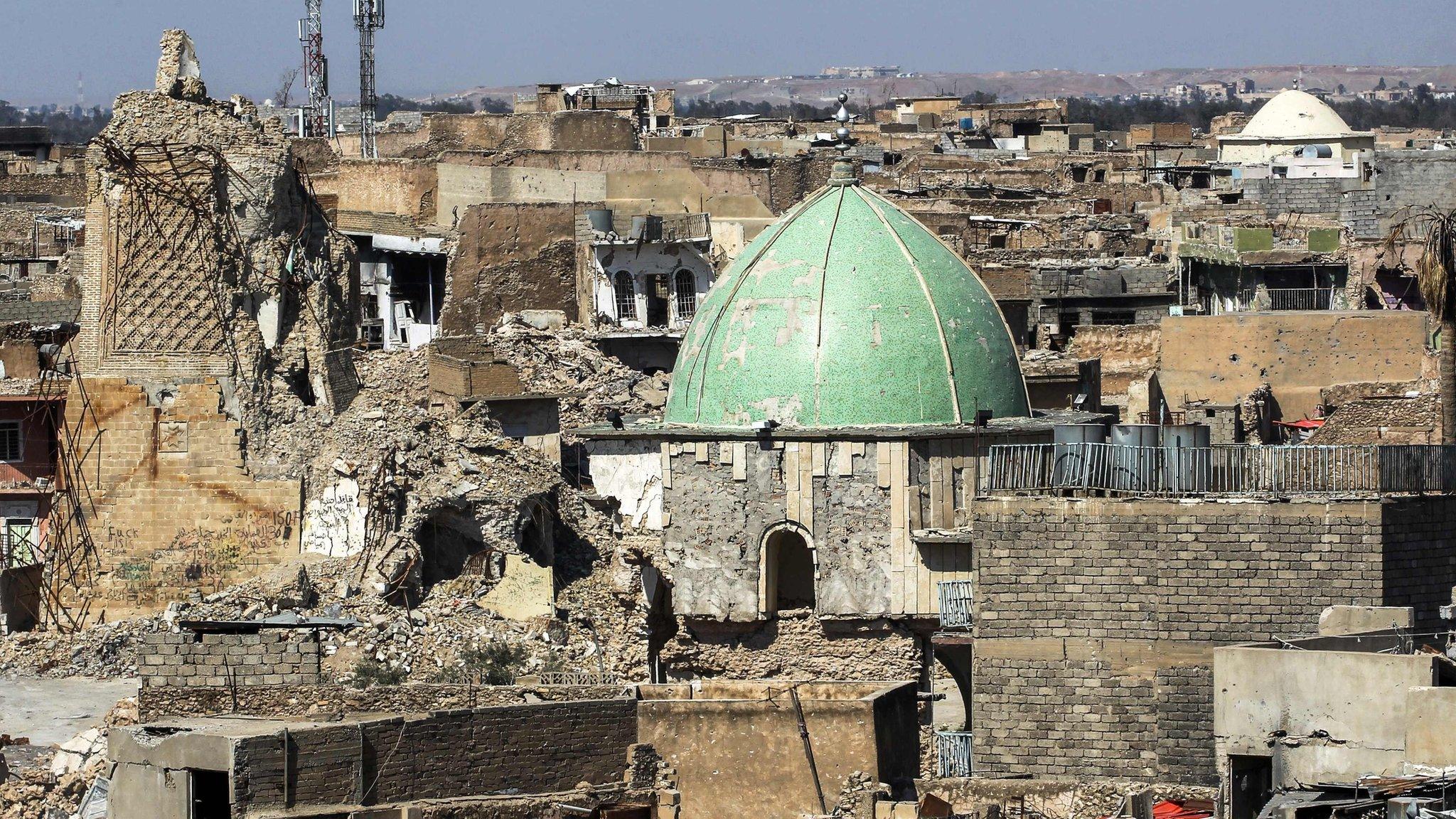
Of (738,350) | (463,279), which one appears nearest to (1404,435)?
(738,350)

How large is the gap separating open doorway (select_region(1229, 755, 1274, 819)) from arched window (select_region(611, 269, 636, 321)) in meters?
24.5

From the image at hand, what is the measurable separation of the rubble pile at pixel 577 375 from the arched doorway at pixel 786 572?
9628 millimetres

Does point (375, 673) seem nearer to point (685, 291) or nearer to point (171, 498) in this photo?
point (171, 498)

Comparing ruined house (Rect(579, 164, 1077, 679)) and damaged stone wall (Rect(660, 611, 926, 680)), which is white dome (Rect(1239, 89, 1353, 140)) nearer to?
ruined house (Rect(579, 164, 1077, 679))

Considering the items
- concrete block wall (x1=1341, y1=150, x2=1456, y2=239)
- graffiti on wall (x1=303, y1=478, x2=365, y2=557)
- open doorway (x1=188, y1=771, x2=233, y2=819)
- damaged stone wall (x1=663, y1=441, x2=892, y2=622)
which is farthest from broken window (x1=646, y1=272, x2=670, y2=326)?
open doorway (x1=188, y1=771, x2=233, y2=819)

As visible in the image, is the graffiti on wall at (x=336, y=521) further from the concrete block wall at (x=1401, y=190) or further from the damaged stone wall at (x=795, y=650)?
the concrete block wall at (x=1401, y=190)

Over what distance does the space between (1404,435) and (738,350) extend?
23.5 feet

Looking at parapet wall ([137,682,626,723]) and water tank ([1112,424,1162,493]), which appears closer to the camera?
water tank ([1112,424,1162,493])

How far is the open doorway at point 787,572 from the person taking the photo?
21.2 meters

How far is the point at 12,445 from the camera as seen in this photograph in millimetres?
27609

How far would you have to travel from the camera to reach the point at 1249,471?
16562 millimetres

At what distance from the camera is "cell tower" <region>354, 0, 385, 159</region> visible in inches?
2238

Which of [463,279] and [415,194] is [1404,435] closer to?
[463,279]

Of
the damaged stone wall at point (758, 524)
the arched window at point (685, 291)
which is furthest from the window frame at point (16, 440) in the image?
the arched window at point (685, 291)
